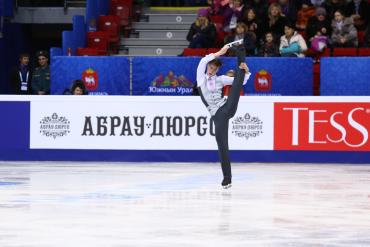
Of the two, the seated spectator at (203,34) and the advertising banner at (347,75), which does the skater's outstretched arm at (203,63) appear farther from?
the seated spectator at (203,34)

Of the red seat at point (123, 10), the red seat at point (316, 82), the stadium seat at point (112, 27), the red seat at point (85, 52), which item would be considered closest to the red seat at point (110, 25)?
the stadium seat at point (112, 27)

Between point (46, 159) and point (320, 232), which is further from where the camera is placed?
point (46, 159)

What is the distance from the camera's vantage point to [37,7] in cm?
2805

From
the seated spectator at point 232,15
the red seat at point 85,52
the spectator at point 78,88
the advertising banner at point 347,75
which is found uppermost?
the seated spectator at point 232,15

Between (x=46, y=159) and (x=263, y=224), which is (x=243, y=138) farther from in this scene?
(x=263, y=224)

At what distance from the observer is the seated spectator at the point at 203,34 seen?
23.1 m

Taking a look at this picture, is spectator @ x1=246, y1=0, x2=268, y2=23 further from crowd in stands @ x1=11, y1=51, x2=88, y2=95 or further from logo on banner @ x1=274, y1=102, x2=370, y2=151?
crowd in stands @ x1=11, y1=51, x2=88, y2=95

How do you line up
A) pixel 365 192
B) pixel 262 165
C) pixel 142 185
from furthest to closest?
1. pixel 262 165
2. pixel 142 185
3. pixel 365 192

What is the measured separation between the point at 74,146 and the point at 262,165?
3586 mm

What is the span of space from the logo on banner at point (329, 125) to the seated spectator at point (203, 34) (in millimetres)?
3687

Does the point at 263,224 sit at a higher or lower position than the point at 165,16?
lower

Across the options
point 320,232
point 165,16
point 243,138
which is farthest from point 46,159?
point 320,232

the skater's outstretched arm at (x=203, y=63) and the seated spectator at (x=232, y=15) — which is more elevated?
the seated spectator at (x=232, y=15)

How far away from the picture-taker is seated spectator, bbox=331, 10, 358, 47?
22.4 metres
